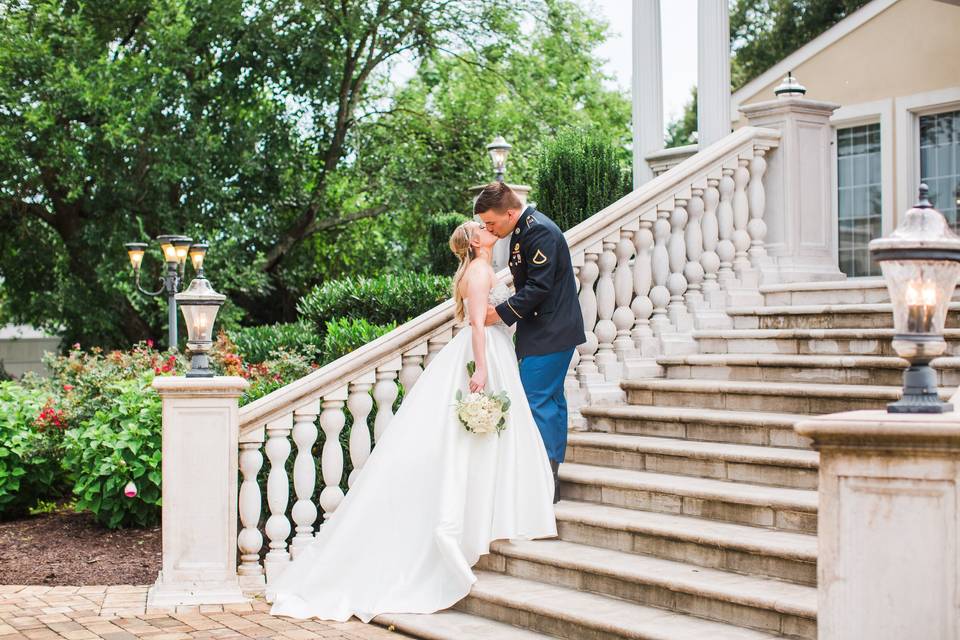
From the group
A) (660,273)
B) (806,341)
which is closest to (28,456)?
(660,273)

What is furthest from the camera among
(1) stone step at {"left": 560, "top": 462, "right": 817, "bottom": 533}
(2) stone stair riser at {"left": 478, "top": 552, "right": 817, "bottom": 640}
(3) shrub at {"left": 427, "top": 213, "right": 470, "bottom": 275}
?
(3) shrub at {"left": 427, "top": 213, "right": 470, "bottom": 275}

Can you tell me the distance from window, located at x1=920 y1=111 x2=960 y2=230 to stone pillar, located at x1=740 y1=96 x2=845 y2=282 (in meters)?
4.79

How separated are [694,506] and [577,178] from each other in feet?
22.7

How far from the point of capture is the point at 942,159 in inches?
494

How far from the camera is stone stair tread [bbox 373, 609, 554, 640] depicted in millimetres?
5188


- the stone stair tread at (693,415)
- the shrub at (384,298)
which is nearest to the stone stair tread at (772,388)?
the stone stair tread at (693,415)

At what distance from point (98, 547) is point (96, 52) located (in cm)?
1244

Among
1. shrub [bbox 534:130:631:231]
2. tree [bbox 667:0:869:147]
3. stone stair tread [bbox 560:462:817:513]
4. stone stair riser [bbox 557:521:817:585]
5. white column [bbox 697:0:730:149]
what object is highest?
tree [bbox 667:0:869:147]

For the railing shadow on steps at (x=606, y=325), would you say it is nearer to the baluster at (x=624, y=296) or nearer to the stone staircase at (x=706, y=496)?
the baluster at (x=624, y=296)

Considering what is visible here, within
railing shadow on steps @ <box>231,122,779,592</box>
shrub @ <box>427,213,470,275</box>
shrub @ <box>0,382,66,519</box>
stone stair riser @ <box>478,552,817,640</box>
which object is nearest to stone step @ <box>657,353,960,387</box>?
railing shadow on steps @ <box>231,122,779,592</box>

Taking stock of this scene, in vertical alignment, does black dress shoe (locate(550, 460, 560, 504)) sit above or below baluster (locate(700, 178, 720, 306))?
below

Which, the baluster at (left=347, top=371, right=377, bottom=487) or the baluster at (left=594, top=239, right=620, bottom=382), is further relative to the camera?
the baluster at (left=594, top=239, right=620, bottom=382)

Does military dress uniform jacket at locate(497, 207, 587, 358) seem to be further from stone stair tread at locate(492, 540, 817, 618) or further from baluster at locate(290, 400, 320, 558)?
baluster at locate(290, 400, 320, 558)

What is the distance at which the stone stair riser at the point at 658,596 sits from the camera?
14.8 ft
